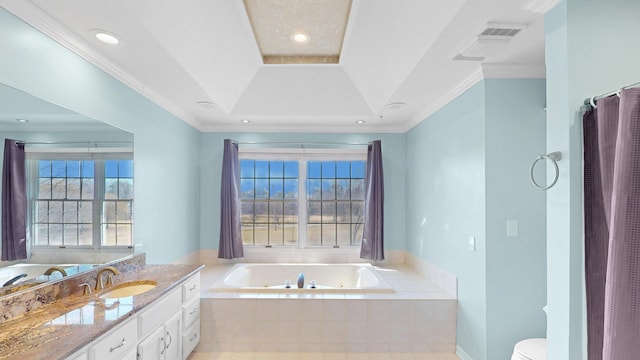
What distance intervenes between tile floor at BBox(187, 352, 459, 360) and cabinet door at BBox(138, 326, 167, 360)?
0.77 metres

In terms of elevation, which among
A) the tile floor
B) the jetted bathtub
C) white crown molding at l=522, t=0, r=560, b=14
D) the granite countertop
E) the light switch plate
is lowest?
the tile floor

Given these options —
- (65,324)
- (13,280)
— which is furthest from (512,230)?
(13,280)

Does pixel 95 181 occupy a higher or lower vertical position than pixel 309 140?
lower

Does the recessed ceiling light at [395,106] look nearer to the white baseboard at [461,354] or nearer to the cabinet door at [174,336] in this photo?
the white baseboard at [461,354]

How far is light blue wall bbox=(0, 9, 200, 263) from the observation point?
1.63m

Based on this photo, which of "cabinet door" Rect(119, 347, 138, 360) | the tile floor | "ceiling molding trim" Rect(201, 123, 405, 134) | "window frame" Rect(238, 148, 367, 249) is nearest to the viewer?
"cabinet door" Rect(119, 347, 138, 360)

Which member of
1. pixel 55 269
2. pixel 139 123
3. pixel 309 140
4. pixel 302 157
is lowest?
pixel 55 269

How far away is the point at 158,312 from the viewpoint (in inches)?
81.7

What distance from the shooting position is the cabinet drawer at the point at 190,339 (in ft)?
8.18

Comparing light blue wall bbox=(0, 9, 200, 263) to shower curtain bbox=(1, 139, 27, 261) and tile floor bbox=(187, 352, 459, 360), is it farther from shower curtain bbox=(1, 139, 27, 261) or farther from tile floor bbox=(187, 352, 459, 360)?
tile floor bbox=(187, 352, 459, 360)

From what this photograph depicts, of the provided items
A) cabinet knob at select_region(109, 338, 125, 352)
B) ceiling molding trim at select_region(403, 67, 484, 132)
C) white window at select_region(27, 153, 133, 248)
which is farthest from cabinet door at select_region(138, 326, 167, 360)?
ceiling molding trim at select_region(403, 67, 484, 132)

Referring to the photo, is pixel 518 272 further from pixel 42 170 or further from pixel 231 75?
pixel 42 170

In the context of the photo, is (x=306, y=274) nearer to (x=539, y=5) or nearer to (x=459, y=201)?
(x=459, y=201)

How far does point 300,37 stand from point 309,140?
192 centimetres
